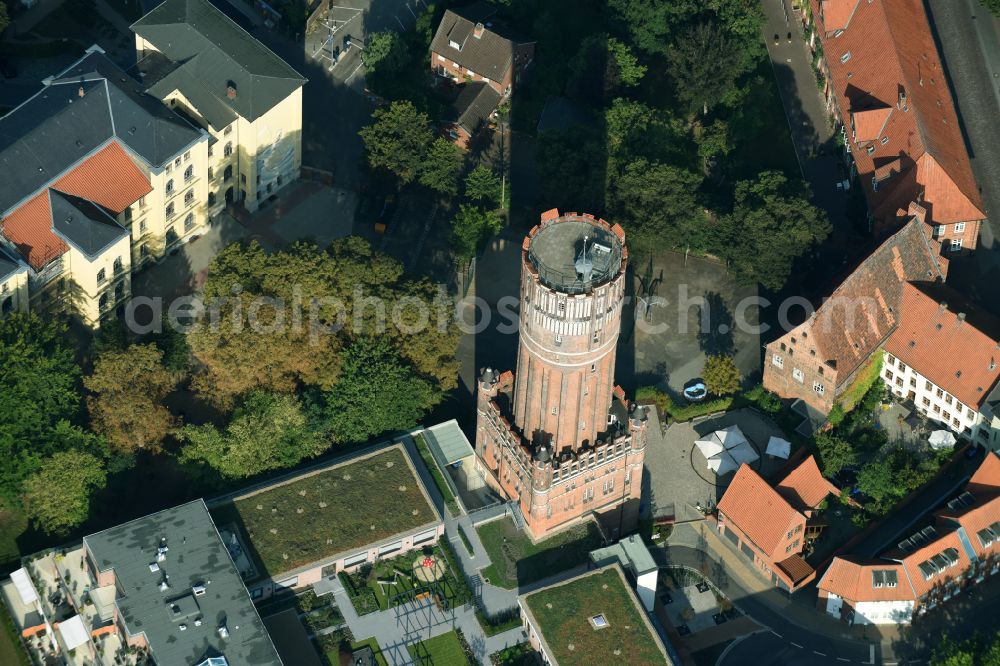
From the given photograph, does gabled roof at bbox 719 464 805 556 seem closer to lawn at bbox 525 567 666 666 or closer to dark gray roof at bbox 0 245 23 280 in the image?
lawn at bbox 525 567 666 666

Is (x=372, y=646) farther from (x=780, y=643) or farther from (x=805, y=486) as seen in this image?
(x=805, y=486)

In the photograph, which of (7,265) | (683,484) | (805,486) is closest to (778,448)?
(805,486)

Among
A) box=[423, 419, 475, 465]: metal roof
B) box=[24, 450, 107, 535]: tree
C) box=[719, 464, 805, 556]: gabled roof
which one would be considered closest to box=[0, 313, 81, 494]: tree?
box=[24, 450, 107, 535]: tree

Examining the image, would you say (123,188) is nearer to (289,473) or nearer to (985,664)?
(289,473)

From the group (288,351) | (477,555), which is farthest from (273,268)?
(477,555)

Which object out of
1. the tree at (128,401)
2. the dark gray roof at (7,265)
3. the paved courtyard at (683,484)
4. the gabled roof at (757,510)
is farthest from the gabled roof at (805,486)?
the dark gray roof at (7,265)
